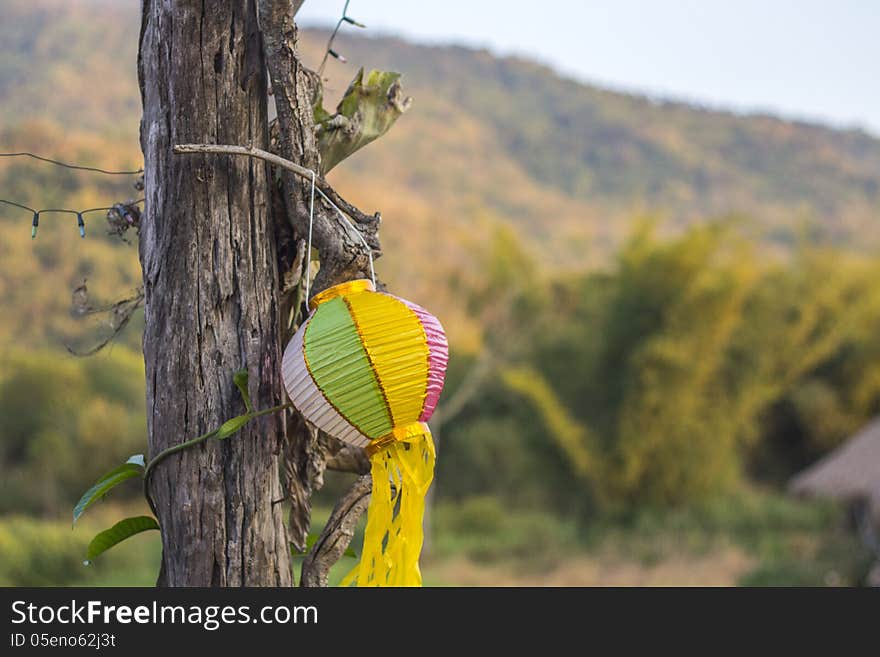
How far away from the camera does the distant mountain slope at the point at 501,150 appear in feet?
35.3

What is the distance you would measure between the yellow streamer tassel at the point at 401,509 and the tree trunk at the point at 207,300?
10 centimetres

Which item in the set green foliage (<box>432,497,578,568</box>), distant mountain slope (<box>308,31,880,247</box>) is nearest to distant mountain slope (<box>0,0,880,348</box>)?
distant mountain slope (<box>308,31,880,247</box>)

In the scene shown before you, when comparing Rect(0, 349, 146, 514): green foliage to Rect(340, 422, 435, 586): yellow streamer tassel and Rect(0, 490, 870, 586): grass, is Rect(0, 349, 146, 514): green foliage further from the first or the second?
Rect(340, 422, 435, 586): yellow streamer tassel

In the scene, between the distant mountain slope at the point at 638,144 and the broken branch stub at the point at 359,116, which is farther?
the distant mountain slope at the point at 638,144

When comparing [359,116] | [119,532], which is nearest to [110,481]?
[119,532]

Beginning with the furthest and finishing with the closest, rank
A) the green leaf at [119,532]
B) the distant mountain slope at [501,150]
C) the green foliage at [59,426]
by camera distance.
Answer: the distant mountain slope at [501,150] < the green foliage at [59,426] < the green leaf at [119,532]

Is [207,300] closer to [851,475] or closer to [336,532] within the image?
[336,532]

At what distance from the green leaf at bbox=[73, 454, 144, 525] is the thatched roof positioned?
5.56m

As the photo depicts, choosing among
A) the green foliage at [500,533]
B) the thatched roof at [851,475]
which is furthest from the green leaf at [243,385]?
the green foliage at [500,533]

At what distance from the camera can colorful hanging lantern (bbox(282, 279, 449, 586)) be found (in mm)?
892

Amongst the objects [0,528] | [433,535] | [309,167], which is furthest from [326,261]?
[433,535]

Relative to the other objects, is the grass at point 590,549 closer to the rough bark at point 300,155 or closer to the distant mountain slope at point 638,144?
the rough bark at point 300,155

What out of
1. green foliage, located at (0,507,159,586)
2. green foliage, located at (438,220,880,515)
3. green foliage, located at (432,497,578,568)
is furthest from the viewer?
green foliage, located at (432,497,578,568)

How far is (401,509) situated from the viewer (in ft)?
3.10
